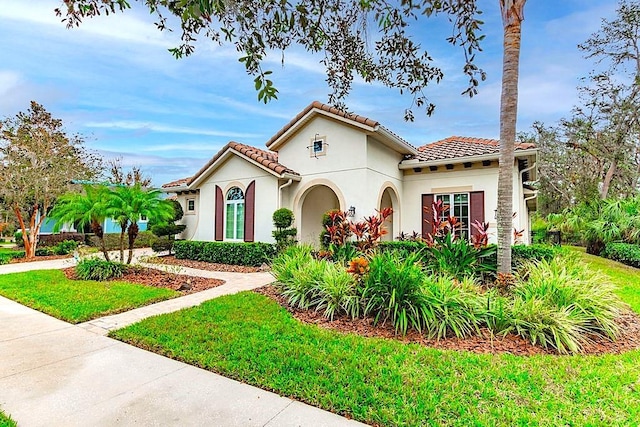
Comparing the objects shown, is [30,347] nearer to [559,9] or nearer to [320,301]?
[320,301]

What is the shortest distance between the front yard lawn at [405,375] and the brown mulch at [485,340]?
0.29 meters

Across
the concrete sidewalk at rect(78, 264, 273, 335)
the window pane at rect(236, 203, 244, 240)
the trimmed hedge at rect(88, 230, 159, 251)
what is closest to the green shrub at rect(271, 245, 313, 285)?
the concrete sidewalk at rect(78, 264, 273, 335)

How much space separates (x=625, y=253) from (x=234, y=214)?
740 inches

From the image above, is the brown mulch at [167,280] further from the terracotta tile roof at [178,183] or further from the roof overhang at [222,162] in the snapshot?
the terracotta tile roof at [178,183]

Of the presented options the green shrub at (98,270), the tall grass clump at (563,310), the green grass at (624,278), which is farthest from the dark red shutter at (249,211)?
the green grass at (624,278)

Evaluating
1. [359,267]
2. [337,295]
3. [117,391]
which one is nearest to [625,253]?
[359,267]

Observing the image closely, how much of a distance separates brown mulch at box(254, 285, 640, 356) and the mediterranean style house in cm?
767

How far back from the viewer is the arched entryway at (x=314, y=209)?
59.3 ft

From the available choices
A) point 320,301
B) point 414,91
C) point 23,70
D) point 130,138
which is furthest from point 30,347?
point 130,138

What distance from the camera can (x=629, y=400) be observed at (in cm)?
386

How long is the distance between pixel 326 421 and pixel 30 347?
5.22 meters

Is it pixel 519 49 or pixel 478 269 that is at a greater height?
pixel 519 49

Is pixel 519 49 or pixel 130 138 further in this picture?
pixel 130 138

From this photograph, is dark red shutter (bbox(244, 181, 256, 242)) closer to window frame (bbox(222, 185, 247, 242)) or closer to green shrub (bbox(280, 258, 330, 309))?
window frame (bbox(222, 185, 247, 242))
